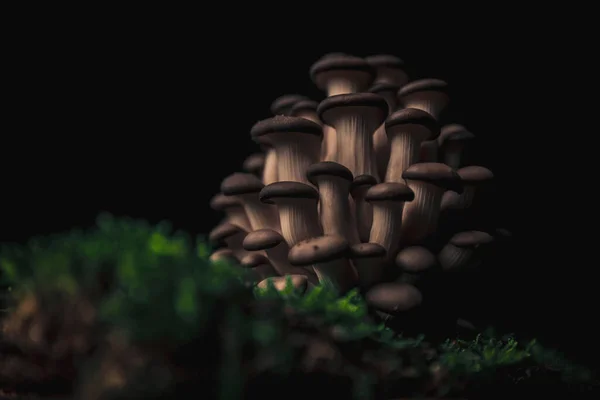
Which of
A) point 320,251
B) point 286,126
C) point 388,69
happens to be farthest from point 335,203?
point 388,69

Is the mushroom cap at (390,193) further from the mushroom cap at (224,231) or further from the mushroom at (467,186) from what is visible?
the mushroom cap at (224,231)

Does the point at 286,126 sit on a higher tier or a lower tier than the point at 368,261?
higher

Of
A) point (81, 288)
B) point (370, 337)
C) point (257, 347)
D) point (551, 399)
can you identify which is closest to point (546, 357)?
point (551, 399)

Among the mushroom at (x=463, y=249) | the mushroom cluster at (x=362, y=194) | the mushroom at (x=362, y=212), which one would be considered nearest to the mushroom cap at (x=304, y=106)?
the mushroom cluster at (x=362, y=194)

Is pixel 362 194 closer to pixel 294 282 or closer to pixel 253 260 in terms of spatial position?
pixel 294 282

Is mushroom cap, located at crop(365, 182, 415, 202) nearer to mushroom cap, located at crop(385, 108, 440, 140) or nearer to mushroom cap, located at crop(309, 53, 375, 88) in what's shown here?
mushroom cap, located at crop(385, 108, 440, 140)

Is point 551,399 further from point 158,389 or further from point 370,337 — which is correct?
point 158,389
